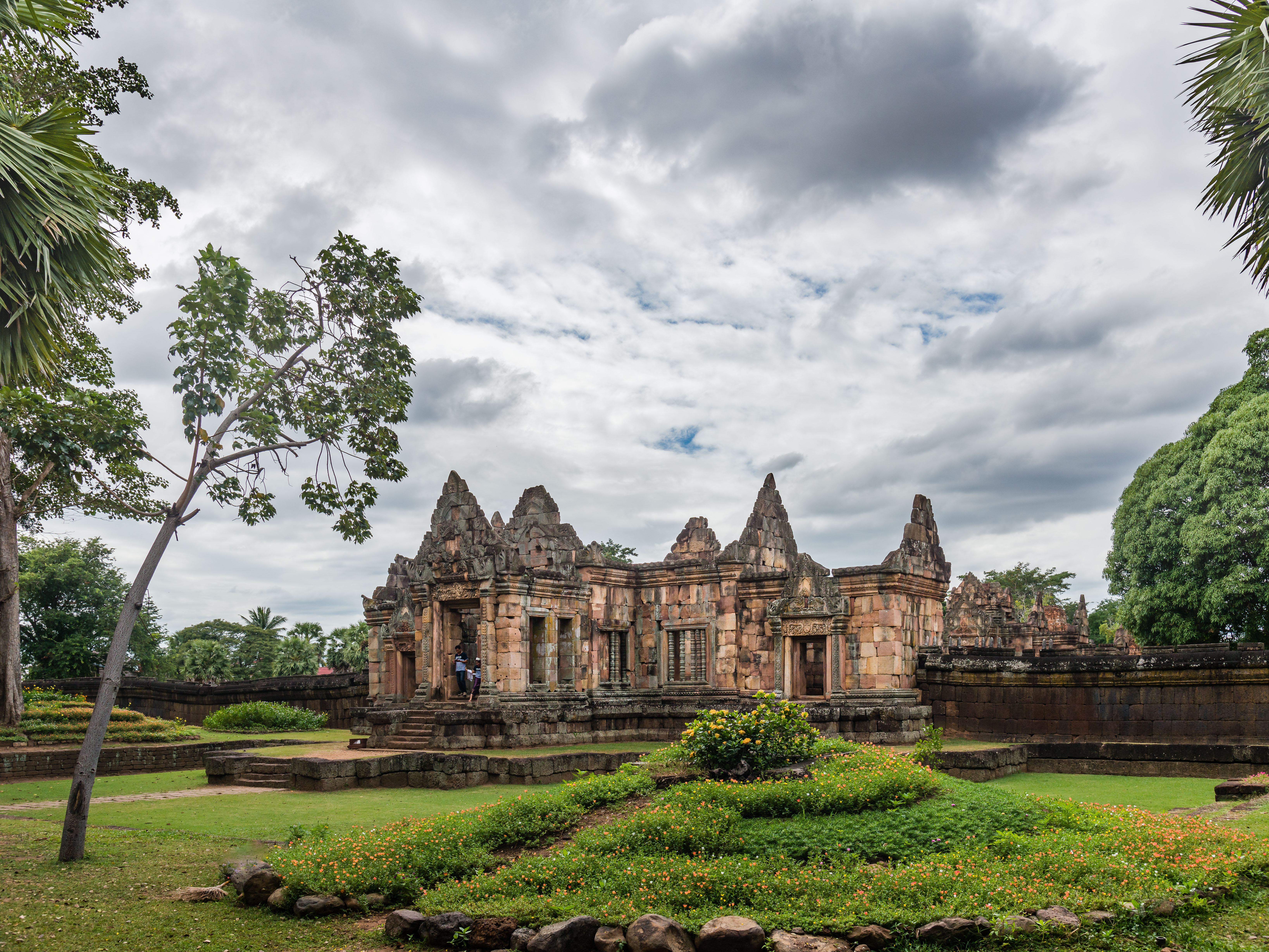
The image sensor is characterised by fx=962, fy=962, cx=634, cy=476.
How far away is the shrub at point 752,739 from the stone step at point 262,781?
25.8 feet

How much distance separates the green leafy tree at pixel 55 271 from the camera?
305 inches

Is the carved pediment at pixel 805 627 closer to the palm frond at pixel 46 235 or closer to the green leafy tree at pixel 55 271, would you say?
the green leafy tree at pixel 55 271

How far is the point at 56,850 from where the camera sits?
9266 millimetres

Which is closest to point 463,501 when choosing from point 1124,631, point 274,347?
point 274,347

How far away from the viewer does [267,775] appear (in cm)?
1528

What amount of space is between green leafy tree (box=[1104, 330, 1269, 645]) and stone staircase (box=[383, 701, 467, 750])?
78.2 ft

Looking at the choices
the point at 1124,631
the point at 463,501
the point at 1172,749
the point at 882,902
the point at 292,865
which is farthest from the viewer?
the point at 1124,631

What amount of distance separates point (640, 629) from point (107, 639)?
25.4 metres

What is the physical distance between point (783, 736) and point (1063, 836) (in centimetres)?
287

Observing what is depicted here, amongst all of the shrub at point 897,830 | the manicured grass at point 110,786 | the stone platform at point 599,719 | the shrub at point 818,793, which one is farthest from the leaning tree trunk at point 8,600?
the shrub at point 897,830

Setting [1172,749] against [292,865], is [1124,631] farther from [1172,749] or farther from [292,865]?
[292,865]

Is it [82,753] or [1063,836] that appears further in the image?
[82,753]

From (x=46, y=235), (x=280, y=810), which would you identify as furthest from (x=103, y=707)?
(x=46, y=235)

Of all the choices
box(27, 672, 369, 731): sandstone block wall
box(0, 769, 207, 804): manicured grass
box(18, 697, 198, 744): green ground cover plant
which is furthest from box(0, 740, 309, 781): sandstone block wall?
box(27, 672, 369, 731): sandstone block wall
